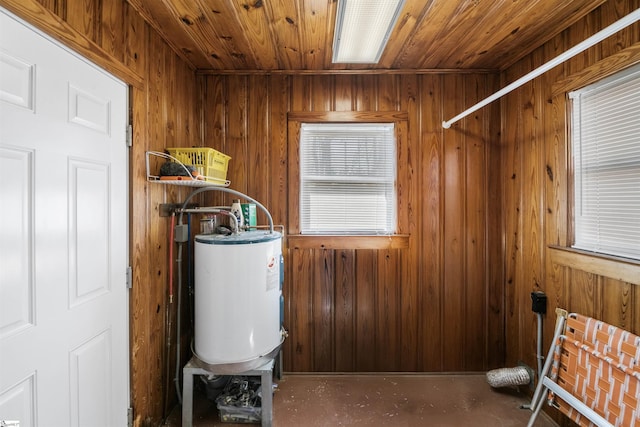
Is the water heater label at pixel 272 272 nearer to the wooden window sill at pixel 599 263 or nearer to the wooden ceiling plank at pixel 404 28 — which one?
the wooden ceiling plank at pixel 404 28

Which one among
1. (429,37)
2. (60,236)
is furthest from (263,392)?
(429,37)

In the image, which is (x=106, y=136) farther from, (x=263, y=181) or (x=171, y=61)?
(x=263, y=181)

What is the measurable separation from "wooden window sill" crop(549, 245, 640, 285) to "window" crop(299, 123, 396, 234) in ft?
3.58

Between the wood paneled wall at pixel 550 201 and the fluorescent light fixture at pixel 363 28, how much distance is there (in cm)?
112

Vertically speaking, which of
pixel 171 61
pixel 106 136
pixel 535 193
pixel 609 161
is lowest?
pixel 535 193

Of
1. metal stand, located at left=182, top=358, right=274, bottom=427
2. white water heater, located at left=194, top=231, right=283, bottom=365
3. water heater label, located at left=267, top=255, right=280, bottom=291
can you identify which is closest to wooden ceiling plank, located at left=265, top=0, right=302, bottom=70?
white water heater, located at left=194, top=231, right=283, bottom=365

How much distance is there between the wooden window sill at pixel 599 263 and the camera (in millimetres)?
1369

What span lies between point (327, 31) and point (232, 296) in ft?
5.74

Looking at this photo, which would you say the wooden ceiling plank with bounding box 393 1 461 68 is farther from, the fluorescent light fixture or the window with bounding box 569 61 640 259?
the window with bounding box 569 61 640 259

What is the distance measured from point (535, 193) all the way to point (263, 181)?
2.03 meters

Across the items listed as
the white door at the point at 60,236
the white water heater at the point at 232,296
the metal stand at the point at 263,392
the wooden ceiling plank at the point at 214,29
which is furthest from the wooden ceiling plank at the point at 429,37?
the metal stand at the point at 263,392

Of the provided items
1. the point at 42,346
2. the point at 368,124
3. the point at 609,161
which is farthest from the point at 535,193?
the point at 42,346

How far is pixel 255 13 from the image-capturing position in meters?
1.58

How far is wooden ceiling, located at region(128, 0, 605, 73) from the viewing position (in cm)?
152
